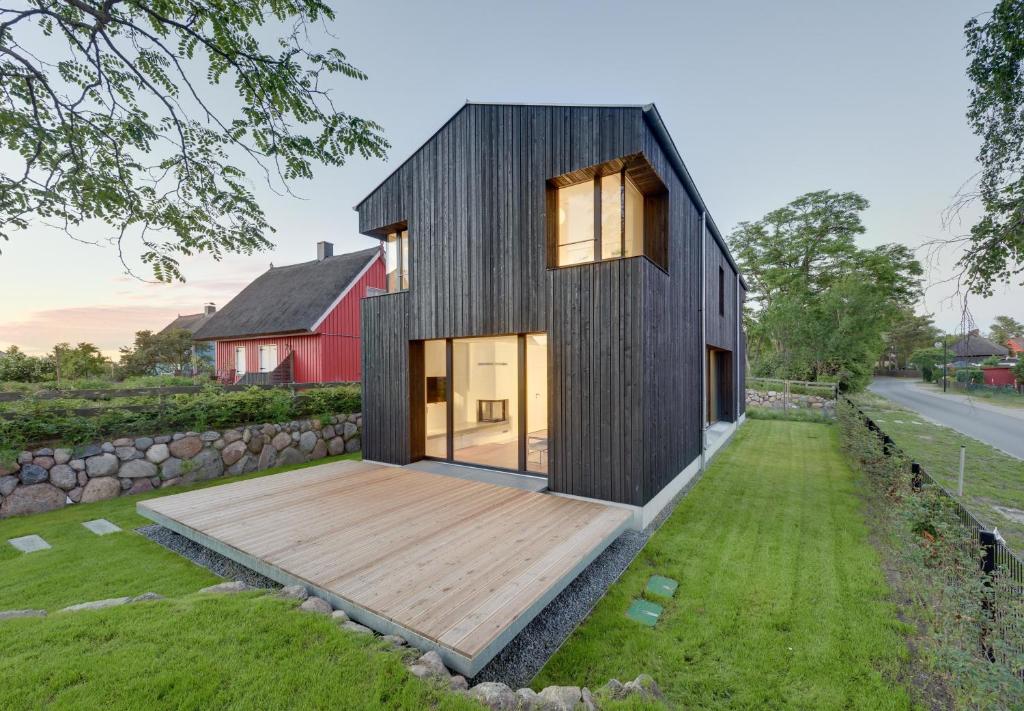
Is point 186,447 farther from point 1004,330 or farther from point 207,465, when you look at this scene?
point 1004,330

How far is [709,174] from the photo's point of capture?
15.4 metres

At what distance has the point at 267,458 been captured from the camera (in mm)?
7578

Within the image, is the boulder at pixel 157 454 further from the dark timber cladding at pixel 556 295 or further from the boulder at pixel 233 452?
the dark timber cladding at pixel 556 295

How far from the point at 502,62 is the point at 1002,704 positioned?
10903 millimetres

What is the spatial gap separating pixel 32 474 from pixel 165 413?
1.57 meters

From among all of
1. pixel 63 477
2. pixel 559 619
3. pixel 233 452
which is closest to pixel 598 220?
pixel 559 619

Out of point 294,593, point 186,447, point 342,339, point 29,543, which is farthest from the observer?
point 342,339

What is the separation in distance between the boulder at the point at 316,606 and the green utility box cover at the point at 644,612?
7.71 feet

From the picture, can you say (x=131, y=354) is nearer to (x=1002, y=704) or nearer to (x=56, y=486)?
(x=56, y=486)

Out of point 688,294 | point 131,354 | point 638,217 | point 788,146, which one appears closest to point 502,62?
point 638,217

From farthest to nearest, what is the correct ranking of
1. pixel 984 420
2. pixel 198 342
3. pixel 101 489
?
pixel 198 342 → pixel 984 420 → pixel 101 489

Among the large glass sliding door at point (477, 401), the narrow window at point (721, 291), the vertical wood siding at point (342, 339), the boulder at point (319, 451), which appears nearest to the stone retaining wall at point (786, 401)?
the narrow window at point (721, 291)

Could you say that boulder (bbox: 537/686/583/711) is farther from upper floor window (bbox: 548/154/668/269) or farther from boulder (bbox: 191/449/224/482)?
boulder (bbox: 191/449/224/482)

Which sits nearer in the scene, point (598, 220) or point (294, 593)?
point (294, 593)
